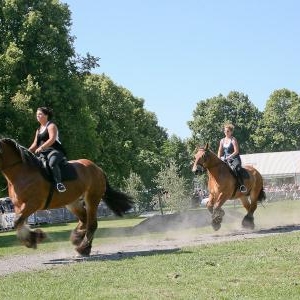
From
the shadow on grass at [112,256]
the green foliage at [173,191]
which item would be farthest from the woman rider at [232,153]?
the green foliage at [173,191]

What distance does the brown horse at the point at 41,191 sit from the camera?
1289 cm

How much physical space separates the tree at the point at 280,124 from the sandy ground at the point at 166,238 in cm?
8101

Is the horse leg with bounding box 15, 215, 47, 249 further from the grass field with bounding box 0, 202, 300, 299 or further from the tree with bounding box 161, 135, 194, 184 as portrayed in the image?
the tree with bounding box 161, 135, 194, 184

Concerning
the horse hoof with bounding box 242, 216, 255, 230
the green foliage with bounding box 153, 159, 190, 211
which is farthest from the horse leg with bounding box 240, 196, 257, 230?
the green foliage with bounding box 153, 159, 190, 211

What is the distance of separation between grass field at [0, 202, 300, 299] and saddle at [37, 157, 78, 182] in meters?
2.20

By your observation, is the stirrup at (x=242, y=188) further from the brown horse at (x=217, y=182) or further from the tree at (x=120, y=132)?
the tree at (x=120, y=132)

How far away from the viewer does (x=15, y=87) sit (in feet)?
126

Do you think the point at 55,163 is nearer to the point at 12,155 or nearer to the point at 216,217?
the point at 12,155

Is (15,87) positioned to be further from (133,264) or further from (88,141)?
(133,264)

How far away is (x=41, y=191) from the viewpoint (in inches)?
517

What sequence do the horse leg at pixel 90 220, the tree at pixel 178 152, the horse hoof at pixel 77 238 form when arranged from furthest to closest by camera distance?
the tree at pixel 178 152
the horse hoof at pixel 77 238
the horse leg at pixel 90 220

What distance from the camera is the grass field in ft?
27.1

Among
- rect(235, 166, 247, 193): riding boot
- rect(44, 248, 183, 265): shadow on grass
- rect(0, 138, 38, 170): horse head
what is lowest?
rect(44, 248, 183, 265): shadow on grass

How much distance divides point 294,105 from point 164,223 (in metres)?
90.2
